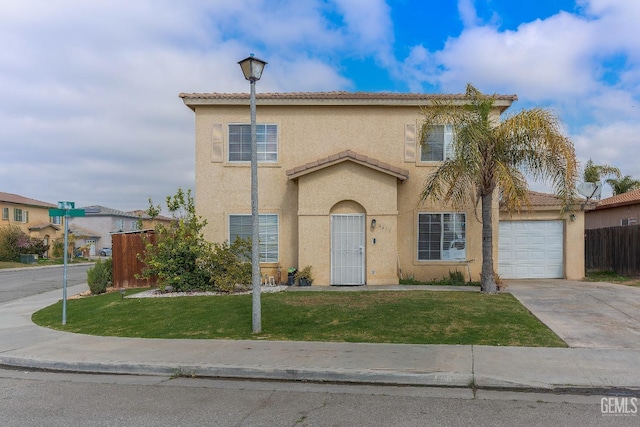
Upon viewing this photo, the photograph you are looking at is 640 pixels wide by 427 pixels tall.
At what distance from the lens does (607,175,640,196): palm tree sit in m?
31.6

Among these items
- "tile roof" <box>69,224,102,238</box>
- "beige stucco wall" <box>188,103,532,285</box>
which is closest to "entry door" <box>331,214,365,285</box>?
"beige stucco wall" <box>188,103,532,285</box>

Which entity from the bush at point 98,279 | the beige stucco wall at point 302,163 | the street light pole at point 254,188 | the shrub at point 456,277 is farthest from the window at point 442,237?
the bush at point 98,279

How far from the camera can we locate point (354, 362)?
22.8 ft

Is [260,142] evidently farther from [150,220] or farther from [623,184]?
[623,184]

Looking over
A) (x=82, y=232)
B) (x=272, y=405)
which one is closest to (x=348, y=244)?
(x=272, y=405)

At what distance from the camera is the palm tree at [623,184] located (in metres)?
31.6

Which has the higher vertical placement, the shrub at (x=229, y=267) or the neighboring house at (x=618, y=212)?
the neighboring house at (x=618, y=212)

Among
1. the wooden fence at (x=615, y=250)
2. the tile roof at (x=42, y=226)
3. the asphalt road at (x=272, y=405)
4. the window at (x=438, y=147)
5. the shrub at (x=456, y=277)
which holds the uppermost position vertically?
the window at (x=438, y=147)

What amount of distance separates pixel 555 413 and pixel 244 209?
1213 centimetres

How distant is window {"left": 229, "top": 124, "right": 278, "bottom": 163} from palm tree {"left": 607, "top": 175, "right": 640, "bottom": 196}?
26104mm

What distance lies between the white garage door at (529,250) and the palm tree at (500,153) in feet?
11.9

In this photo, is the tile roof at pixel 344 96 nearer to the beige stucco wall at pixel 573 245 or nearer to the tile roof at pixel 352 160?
the tile roof at pixel 352 160

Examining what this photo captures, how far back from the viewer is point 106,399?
5.96 m

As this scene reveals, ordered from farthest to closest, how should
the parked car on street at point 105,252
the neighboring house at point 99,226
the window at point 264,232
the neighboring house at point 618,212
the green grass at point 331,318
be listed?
1. the neighboring house at point 99,226
2. the parked car on street at point 105,252
3. the neighboring house at point 618,212
4. the window at point 264,232
5. the green grass at point 331,318
